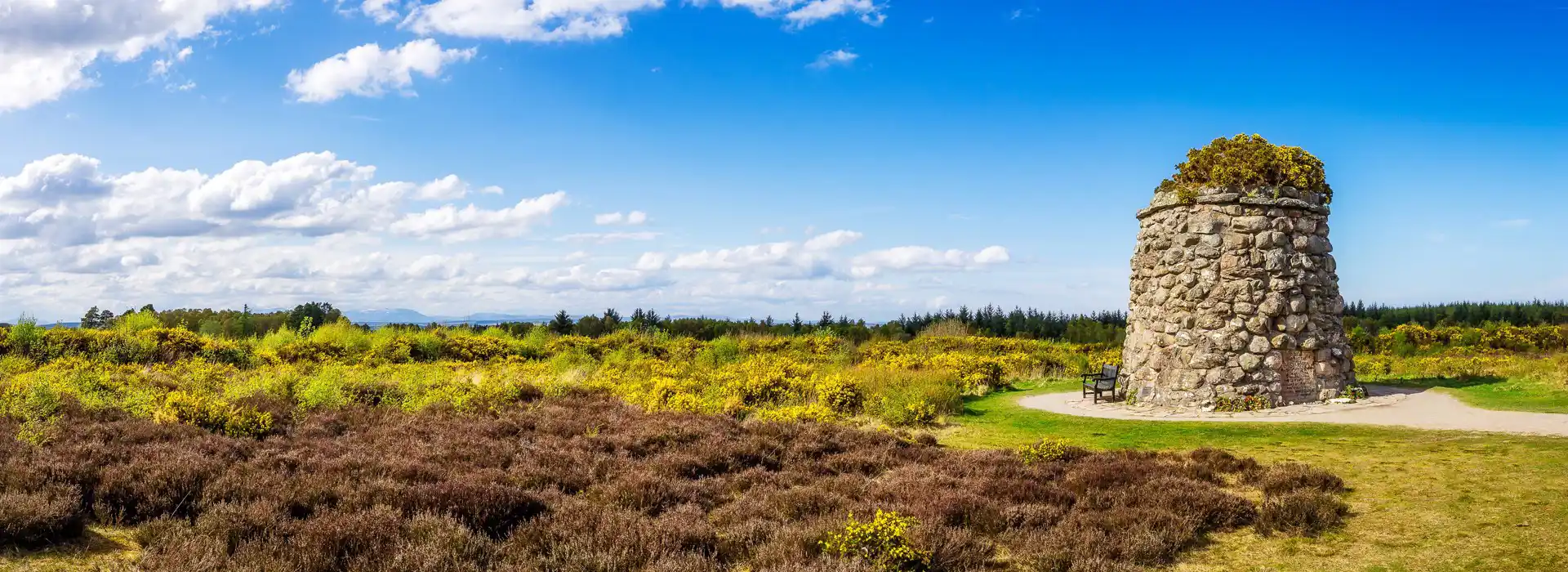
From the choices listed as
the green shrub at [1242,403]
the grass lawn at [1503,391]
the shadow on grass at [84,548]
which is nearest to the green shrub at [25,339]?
the shadow on grass at [84,548]

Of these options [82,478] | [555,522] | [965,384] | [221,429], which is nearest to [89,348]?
[221,429]

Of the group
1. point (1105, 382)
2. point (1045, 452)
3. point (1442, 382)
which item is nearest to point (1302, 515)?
point (1045, 452)

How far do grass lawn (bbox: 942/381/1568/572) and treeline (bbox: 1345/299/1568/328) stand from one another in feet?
116

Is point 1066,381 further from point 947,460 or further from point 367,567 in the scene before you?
point 367,567

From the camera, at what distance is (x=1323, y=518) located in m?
6.88

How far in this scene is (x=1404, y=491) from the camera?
25.5ft

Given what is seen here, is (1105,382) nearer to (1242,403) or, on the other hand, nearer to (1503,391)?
(1242,403)

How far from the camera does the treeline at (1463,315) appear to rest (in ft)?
141

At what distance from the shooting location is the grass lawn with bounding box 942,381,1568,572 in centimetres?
607

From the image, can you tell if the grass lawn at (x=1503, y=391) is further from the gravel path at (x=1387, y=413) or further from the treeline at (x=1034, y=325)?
the treeline at (x=1034, y=325)

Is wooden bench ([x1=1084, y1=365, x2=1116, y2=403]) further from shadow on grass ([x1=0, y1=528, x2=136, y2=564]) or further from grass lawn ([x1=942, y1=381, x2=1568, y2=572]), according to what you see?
shadow on grass ([x1=0, y1=528, x2=136, y2=564])

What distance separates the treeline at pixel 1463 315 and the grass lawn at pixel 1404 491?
35387 millimetres

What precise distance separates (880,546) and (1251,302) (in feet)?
35.6

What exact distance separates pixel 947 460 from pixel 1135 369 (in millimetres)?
7717
